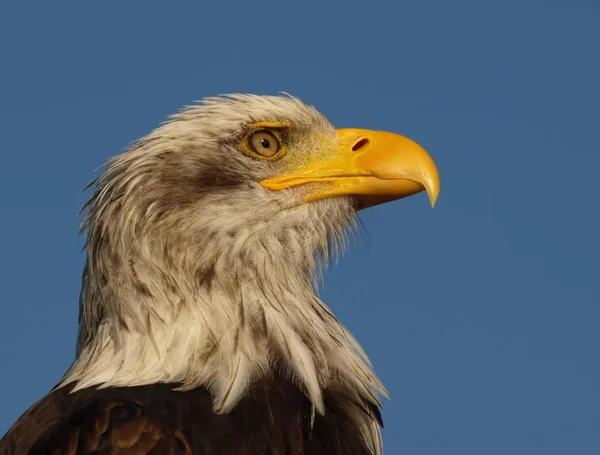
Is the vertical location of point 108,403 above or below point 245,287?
below

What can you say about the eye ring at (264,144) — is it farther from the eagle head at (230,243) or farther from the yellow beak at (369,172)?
the yellow beak at (369,172)

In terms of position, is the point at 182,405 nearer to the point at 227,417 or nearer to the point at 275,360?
the point at 227,417

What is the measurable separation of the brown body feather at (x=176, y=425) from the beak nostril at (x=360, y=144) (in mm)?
1489

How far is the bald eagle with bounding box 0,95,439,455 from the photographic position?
6840 mm

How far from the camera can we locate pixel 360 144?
8117mm

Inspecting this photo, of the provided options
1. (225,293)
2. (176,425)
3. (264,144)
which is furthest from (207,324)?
(264,144)

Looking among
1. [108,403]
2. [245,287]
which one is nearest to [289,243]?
[245,287]

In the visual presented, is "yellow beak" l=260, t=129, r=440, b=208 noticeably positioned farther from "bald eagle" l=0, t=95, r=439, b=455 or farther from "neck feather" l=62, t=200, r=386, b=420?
"neck feather" l=62, t=200, r=386, b=420

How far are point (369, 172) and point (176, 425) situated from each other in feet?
6.58

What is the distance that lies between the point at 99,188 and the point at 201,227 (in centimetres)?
64

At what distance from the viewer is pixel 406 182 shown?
25.6ft

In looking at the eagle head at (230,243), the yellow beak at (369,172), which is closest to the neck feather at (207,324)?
the eagle head at (230,243)

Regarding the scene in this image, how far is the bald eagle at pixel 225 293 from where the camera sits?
6.84 metres

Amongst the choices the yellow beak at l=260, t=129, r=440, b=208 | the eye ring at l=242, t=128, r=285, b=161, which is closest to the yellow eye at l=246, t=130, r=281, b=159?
the eye ring at l=242, t=128, r=285, b=161
